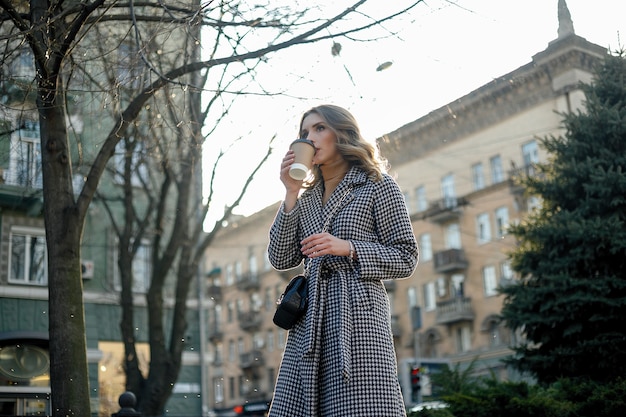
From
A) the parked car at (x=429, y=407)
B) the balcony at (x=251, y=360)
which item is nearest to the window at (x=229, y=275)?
the balcony at (x=251, y=360)

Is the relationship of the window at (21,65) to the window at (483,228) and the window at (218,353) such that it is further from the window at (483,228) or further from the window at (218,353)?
the window at (218,353)

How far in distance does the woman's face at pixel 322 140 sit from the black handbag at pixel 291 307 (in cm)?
63

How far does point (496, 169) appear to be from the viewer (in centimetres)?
4259

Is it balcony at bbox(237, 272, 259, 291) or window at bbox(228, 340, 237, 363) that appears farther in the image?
window at bbox(228, 340, 237, 363)

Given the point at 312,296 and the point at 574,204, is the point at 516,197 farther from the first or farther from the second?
the point at 312,296

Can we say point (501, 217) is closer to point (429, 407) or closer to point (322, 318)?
point (429, 407)

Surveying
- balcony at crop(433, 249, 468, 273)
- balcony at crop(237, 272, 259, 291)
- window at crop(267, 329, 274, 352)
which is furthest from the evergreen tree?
balcony at crop(237, 272, 259, 291)

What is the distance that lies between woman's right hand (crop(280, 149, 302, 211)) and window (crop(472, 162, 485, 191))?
39862 mm

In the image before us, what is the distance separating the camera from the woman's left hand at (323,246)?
12.6 feet

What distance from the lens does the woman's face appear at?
4289 millimetres

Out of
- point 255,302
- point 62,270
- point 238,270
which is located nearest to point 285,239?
point 62,270

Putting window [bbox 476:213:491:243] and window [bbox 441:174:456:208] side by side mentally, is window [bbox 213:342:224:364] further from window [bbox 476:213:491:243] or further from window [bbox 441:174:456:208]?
window [bbox 476:213:491:243]

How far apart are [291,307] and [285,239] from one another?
42 cm

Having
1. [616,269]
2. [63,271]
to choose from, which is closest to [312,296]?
[63,271]
